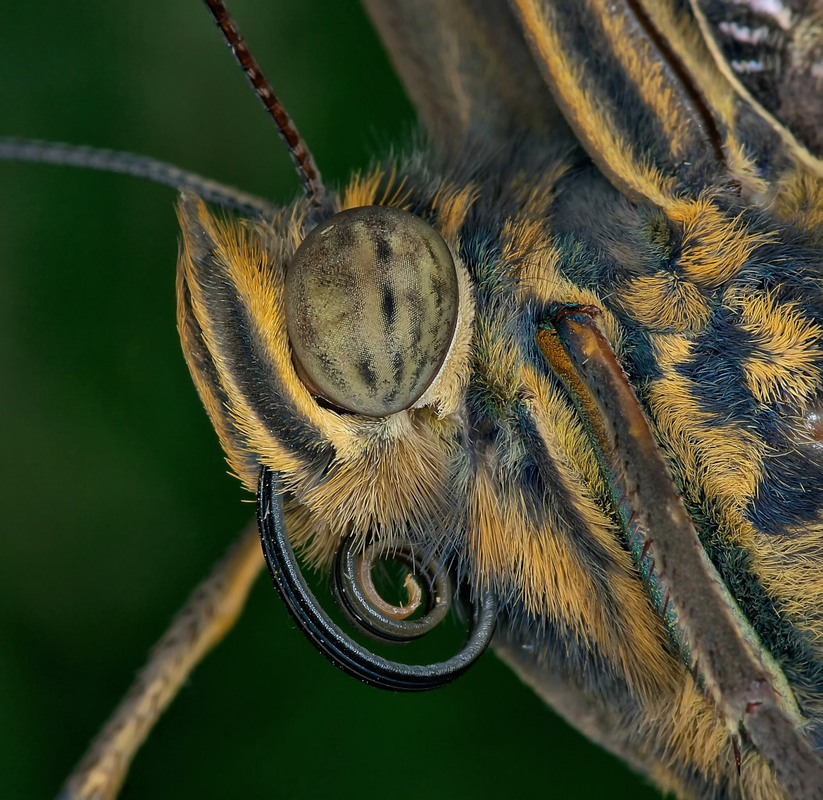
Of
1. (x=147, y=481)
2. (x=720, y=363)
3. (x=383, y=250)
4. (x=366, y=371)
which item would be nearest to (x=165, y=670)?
(x=147, y=481)

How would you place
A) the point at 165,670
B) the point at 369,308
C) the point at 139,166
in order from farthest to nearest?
the point at 165,670, the point at 139,166, the point at 369,308

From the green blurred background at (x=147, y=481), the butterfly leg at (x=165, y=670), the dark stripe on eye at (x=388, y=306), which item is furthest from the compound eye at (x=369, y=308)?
the green blurred background at (x=147, y=481)

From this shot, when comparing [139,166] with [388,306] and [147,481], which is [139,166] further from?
[147,481]

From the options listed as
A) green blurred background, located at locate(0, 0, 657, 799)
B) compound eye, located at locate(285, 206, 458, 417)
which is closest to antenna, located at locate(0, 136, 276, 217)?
compound eye, located at locate(285, 206, 458, 417)

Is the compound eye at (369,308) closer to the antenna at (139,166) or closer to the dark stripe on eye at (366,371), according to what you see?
the dark stripe on eye at (366,371)

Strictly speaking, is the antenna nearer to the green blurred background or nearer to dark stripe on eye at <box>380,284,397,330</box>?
dark stripe on eye at <box>380,284,397,330</box>

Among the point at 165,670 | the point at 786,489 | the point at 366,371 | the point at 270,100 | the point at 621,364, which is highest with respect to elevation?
the point at 270,100
